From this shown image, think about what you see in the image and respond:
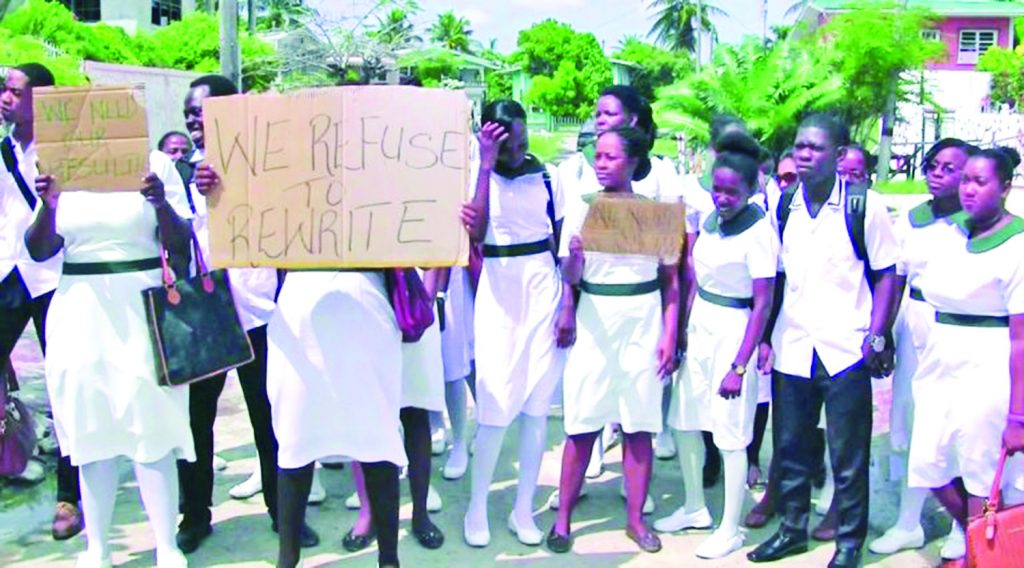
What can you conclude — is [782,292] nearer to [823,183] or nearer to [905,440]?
[823,183]

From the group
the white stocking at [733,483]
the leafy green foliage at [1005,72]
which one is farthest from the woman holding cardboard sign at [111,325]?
the leafy green foliage at [1005,72]

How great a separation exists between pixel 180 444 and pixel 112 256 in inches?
30.2

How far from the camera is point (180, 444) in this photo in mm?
4047

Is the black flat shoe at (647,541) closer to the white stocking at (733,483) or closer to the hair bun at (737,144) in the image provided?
the white stocking at (733,483)

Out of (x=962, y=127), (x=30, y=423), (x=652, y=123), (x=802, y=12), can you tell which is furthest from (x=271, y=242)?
(x=802, y=12)

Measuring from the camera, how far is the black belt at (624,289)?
444cm

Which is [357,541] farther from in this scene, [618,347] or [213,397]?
[618,347]

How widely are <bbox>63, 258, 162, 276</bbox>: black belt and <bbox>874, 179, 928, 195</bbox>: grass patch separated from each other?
21506 mm

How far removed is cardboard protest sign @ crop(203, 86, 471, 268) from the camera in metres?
3.53

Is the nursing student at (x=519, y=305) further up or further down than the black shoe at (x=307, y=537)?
further up

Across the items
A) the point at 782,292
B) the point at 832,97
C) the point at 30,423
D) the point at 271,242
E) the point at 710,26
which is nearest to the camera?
the point at 271,242

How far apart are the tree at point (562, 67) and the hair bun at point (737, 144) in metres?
42.1

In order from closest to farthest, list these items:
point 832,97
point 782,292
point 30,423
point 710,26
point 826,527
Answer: point 782,292
point 826,527
point 30,423
point 832,97
point 710,26

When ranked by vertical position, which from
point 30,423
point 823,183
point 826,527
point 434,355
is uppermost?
point 823,183
